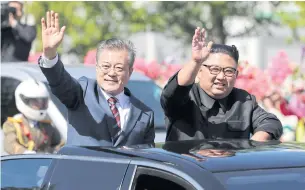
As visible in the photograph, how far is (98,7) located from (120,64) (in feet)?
73.8

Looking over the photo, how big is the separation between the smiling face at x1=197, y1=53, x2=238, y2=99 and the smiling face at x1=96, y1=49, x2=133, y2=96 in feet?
1.54

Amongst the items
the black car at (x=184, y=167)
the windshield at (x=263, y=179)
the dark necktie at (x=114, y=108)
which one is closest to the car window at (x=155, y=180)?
the black car at (x=184, y=167)

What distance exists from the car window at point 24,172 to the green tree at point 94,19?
70.6ft

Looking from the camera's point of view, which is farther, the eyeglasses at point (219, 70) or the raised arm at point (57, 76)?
the eyeglasses at point (219, 70)

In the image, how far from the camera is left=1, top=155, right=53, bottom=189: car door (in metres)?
4.82

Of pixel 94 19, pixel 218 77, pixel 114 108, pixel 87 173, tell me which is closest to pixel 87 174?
pixel 87 173

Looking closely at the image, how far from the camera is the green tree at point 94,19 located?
2703 cm

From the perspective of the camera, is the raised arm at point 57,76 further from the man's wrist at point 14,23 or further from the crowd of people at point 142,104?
the man's wrist at point 14,23

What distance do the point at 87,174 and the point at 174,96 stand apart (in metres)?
0.94

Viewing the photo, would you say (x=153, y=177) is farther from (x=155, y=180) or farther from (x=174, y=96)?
(x=174, y=96)

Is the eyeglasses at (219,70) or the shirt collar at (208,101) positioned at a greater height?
the eyeglasses at (219,70)

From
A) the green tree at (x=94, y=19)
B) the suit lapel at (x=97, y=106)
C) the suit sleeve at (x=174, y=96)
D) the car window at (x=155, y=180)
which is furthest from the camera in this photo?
the green tree at (x=94, y=19)

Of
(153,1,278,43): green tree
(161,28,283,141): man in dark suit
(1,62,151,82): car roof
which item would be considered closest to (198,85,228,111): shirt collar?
(161,28,283,141): man in dark suit

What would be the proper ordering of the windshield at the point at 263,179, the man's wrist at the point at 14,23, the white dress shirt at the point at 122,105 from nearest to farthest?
the windshield at the point at 263,179 → the white dress shirt at the point at 122,105 → the man's wrist at the point at 14,23
